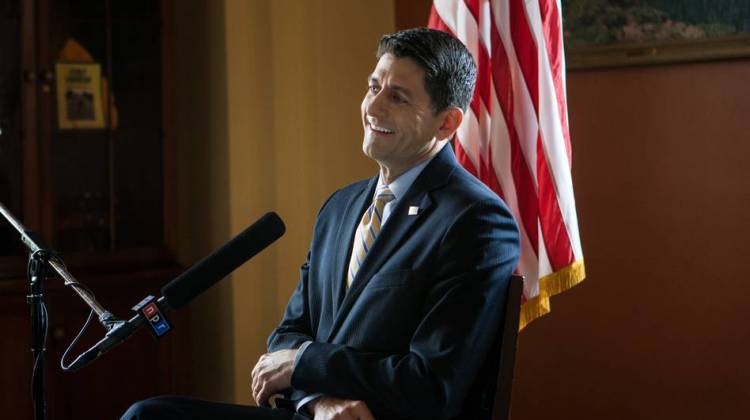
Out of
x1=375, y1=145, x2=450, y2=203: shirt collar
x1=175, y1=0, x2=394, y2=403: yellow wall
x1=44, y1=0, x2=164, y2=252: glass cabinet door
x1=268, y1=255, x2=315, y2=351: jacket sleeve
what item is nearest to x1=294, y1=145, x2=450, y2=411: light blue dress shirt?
x1=375, y1=145, x2=450, y2=203: shirt collar

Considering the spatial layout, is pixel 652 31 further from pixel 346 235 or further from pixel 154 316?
pixel 154 316

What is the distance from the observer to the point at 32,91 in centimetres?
321

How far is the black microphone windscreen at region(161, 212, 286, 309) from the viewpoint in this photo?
4.91 feet

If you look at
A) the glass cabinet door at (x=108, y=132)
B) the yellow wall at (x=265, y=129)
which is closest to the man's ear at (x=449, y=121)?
the yellow wall at (x=265, y=129)

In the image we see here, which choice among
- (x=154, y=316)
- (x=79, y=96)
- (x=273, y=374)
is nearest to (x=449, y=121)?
(x=273, y=374)

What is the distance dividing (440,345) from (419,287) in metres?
0.13

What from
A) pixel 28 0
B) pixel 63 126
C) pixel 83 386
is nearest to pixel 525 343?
pixel 83 386

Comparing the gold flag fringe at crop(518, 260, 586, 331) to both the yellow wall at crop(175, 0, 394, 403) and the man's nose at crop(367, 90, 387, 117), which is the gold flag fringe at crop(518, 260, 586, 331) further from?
the yellow wall at crop(175, 0, 394, 403)

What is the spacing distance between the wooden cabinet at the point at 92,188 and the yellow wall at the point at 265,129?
0.55ft

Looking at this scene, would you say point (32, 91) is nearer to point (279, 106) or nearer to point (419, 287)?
point (279, 106)

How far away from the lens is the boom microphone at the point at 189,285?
1.44 m

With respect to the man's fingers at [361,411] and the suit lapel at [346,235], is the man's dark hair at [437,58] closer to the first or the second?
the suit lapel at [346,235]

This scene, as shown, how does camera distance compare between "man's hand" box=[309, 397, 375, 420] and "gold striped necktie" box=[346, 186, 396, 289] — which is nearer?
"man's hand" box=[309, 397, 375, 420]

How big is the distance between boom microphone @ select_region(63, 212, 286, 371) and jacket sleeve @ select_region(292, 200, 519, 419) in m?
0.26
